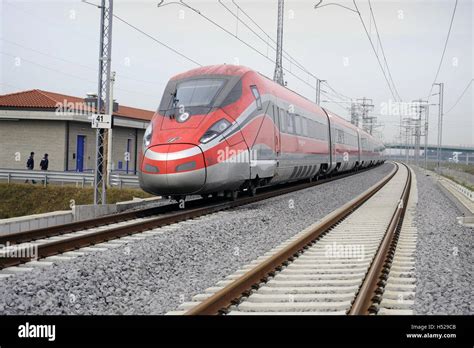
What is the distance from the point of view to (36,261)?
6.80m

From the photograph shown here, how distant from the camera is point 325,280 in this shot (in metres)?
6.35

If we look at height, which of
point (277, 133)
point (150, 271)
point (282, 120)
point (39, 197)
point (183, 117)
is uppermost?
point (282, 120)

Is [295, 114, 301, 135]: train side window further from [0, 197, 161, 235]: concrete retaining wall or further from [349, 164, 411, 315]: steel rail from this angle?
[349, 164, 411, 315]: steel rail

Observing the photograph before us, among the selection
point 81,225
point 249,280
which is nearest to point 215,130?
point 81,225

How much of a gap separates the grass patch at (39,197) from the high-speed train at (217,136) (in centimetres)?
952

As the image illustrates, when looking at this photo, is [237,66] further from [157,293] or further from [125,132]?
[125,132]

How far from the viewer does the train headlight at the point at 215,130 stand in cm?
1105

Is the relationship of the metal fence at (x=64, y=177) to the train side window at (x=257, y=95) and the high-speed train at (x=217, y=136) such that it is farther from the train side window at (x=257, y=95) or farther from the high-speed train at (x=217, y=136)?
the train side window at (x=257, y=95)

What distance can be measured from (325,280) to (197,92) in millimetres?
7061

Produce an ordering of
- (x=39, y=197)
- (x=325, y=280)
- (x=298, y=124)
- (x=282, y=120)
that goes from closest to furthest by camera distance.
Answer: (x=325, y=280) < (x=282, y=120) < (x=298, y=124) < (x=39, y=197)

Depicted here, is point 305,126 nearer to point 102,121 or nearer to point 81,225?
point 102,121

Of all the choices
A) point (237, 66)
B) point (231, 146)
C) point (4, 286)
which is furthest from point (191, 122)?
point (4, 286)

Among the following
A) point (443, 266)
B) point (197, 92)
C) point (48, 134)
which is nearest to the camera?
point (443, 266)

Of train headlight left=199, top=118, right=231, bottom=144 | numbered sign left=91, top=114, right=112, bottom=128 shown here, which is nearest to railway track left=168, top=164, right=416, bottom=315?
train headlight left=199, top=118, right=231, bottom=144
